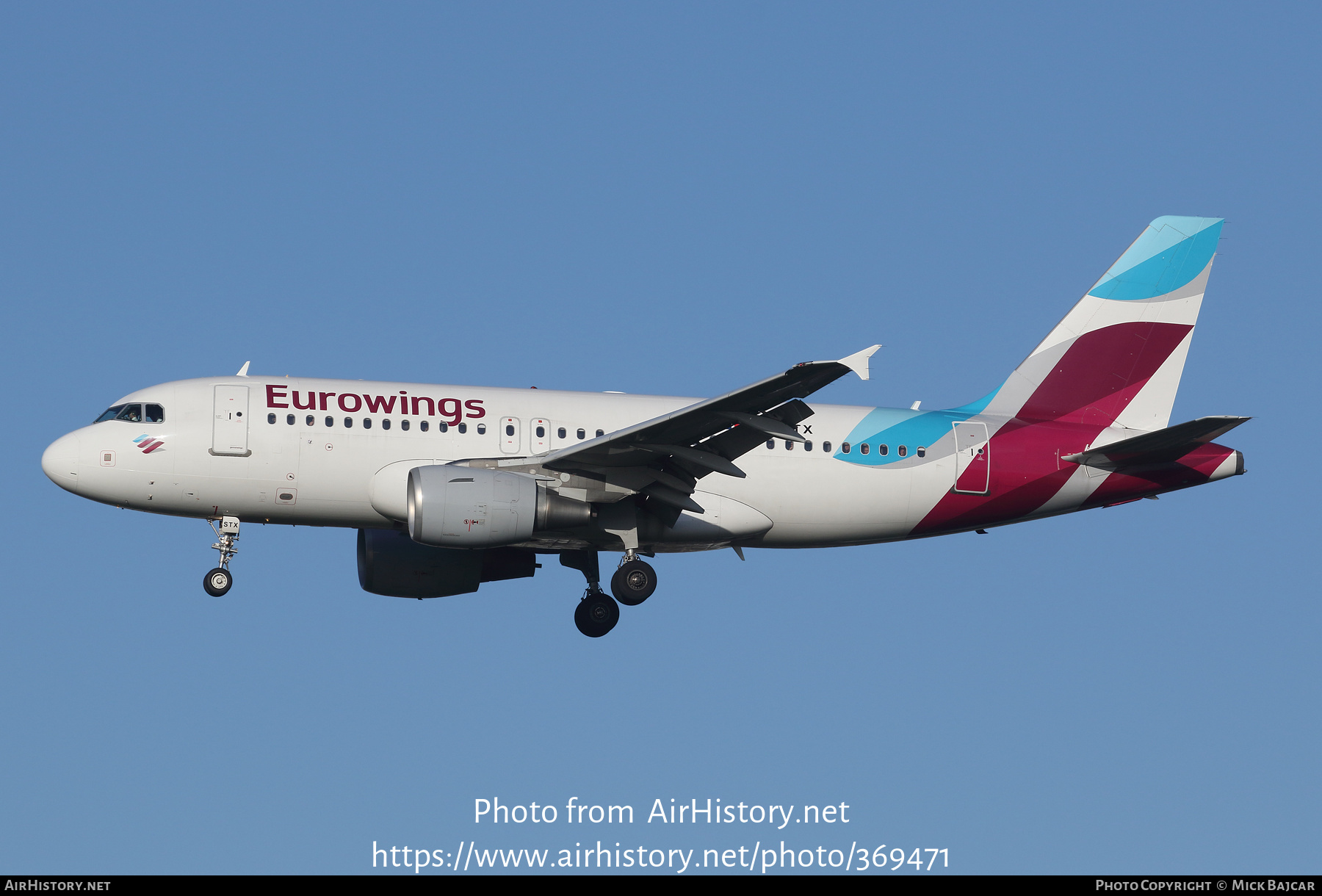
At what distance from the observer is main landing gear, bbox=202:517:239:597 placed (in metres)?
28.7

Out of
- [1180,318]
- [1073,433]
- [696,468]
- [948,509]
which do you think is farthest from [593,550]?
[1180,318]

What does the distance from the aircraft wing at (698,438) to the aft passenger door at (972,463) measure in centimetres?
474

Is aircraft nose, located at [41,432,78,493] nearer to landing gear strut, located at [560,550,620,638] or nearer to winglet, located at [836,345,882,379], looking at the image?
landing gear strut, located at [560,550,620,638]

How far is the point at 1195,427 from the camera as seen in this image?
28.7 m

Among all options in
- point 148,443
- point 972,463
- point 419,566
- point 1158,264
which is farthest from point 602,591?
point 1158,264

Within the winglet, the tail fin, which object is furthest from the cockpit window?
the tail fin

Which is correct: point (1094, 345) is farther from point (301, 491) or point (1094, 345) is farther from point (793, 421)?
point (301, 491)

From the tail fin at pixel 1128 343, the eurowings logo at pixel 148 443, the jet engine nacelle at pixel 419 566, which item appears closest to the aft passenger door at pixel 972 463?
the tail fin at pixel 1128 343

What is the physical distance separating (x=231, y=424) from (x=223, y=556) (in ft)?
8.29

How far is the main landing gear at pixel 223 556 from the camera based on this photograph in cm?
2873

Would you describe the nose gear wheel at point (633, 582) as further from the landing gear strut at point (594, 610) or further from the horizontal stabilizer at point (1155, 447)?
the horizontal stabilizer at point (1155, 447)

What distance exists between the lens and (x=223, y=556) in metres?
28.9

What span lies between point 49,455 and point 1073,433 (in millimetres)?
20204

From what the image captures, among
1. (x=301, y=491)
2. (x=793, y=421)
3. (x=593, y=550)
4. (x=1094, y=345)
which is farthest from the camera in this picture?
(x=1094, y=345)
